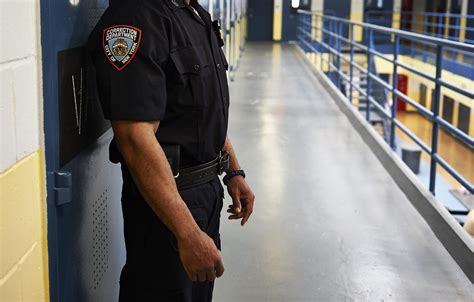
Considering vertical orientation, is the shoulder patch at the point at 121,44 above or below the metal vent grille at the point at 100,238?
above

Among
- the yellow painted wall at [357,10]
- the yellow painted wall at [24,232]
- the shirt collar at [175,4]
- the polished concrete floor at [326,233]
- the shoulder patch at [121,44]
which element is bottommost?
the polished concrete floor at [326,233]

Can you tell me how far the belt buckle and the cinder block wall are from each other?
447 millimetres

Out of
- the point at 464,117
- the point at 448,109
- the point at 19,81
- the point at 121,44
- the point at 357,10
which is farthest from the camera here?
the point at 357,10

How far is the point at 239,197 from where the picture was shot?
168 centimetres

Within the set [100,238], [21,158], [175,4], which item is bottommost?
[100,238]

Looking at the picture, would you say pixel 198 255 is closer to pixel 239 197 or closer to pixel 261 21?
pixel 239 197

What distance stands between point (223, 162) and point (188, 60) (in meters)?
0.33

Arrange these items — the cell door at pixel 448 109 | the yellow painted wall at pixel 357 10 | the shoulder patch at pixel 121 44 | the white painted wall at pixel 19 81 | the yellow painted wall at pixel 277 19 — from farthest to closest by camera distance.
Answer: the yellow painted wall at pixel 357 10 < the yellow painted wall at pixel 277 19 < the cell door at pixel 448 109 < the shoulder patch at pixel 121 44 < the white painted wall at pixel 19 81

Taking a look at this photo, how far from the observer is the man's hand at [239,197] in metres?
1.66

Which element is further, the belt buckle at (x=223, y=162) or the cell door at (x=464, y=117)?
the cell door at (x=464, y=117)

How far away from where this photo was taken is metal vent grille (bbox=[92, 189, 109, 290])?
150 centimetres

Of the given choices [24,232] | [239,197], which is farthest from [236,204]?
[24,232]

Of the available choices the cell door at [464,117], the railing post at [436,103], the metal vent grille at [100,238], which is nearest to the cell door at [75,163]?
the metal vent grille at [100,238]

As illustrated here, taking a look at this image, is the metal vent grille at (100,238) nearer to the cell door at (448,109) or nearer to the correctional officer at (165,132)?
the correctional officer at (165,132)
